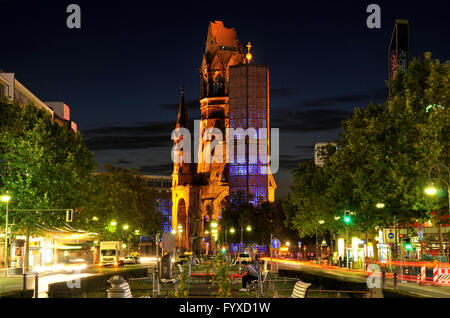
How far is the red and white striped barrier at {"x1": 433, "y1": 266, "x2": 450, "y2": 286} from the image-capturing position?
4484cm

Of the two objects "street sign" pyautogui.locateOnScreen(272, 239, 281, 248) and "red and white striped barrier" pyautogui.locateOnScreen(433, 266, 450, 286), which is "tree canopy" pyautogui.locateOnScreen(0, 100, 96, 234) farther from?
"red and white striped barrier" pyautogui.locateOnScreen(433, 266, 450, 286)

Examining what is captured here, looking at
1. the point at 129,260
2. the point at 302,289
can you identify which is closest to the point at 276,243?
the point at 302,289

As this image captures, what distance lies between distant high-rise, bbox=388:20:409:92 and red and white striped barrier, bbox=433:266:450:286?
113 m

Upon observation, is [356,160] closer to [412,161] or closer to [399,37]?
[412,161]

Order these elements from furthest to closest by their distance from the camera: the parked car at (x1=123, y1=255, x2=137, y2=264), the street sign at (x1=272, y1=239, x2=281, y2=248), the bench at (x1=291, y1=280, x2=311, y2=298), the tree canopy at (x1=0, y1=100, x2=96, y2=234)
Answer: the parked car at (x1=123, y1=255, x2=137, y2=264)
the tree canopy at (x1=0, y1=100, x2=96, y2=234)
the street sign at (x1=272, y1=239, x2=281, y2=248)
the bench at (x1=291, y1=280, x2=311, y2=298)

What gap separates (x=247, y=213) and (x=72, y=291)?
109488mm

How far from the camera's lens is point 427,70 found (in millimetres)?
54281

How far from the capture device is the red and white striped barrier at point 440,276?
44.8m

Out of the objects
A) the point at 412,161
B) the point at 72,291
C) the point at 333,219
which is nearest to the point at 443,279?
the point at 412,161

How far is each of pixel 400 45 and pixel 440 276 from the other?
388 feet

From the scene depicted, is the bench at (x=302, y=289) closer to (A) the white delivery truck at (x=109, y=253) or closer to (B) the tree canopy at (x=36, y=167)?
(B) the tree canopy at (x=36, y=167)

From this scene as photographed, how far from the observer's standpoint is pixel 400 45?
156m

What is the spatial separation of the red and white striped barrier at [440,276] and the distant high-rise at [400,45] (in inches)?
4453

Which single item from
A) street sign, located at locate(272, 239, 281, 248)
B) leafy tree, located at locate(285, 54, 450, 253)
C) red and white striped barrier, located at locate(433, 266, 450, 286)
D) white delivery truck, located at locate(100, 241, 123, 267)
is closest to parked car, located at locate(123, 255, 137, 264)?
white delivery truck, located at locate(100, 241, 123, 267)
